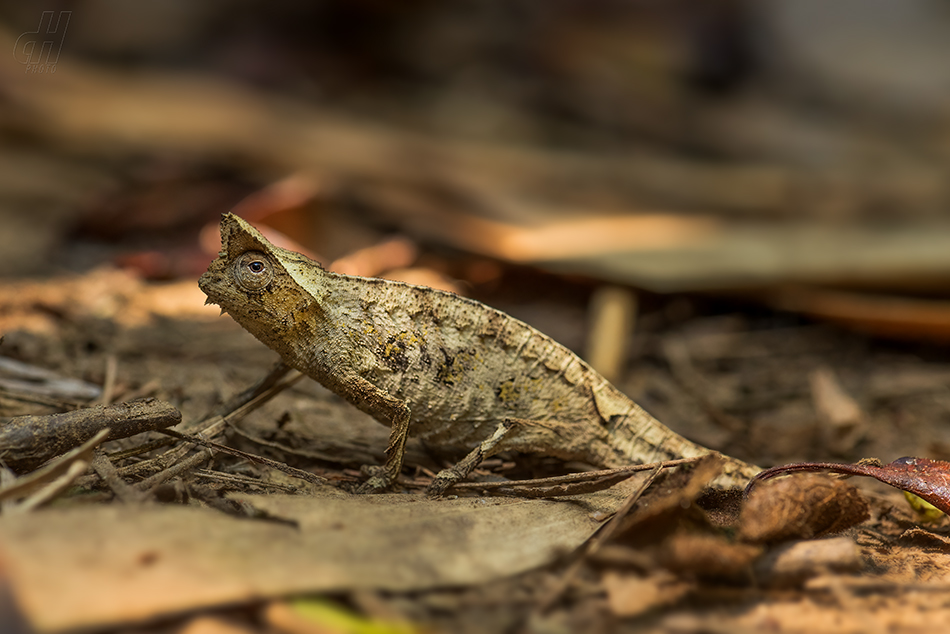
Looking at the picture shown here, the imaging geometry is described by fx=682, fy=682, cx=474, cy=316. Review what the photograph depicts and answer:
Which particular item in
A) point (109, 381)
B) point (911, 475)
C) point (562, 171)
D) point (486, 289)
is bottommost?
point (109, 381)

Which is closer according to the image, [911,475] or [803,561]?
[803,561]

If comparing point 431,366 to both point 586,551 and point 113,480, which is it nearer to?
point 586,551

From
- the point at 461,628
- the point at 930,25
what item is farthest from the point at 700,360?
the point at 930,25

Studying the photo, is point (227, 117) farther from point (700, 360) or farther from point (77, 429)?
point (77, 429)

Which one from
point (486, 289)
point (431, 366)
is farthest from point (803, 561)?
Answer: point (486, 289)

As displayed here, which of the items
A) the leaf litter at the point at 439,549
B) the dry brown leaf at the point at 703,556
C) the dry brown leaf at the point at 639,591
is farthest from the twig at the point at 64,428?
the dry brown leaf at the point at 703,556

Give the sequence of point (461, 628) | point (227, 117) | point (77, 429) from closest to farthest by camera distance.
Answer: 1. point (461, 628)
2. point (77, 429)
3. point (227, 117)

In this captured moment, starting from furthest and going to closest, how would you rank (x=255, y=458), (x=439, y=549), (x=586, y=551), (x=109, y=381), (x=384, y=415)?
(x=109, y=381) < (x=384, y=415) < (x=255, y=458) < (x=586, y=551) < (x=439, y=549)
